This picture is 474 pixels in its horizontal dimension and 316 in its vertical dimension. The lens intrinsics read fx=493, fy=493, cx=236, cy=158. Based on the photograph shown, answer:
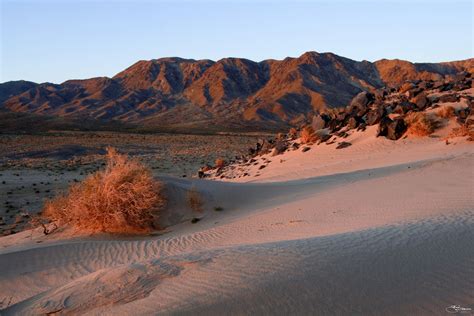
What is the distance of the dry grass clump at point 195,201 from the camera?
42.0ft

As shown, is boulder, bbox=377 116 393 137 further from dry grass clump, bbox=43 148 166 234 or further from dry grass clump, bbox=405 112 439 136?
dry grass clump, bbox=43 148 166 234

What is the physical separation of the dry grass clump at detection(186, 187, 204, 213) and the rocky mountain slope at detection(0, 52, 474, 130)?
89471 millimetres

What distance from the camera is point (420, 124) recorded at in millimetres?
19469

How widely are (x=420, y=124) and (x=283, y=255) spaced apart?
15.3 meters

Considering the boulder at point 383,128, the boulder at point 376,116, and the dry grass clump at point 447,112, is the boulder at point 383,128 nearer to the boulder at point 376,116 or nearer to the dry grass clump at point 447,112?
the boulder at point 376,116

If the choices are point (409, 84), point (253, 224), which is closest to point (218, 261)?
point (253, 224)

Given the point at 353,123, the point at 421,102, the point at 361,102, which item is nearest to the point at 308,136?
the point at 353,123

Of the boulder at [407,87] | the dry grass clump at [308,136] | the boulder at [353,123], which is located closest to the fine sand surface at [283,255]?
the boulder at [353,123]

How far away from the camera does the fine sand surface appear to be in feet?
16.0

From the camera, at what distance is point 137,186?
38.4 feet

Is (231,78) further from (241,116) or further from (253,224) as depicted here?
(253,224)

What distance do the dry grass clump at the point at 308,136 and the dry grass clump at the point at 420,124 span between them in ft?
17.0

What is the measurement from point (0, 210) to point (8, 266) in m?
8.65
